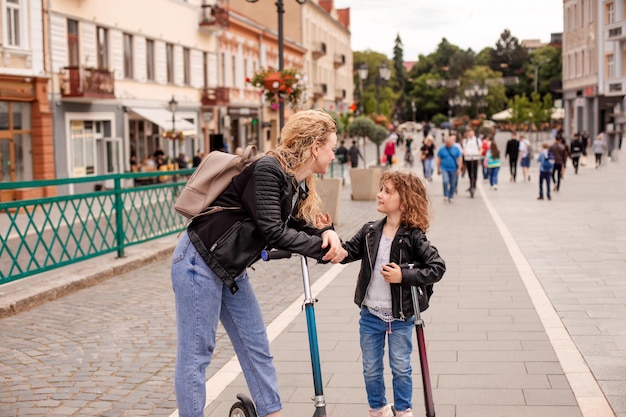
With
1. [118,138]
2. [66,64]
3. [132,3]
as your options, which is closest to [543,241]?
[66,64]

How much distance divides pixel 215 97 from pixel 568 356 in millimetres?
37972

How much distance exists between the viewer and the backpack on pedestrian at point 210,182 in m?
4.03

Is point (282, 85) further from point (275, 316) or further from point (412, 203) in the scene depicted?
point (412, 203)

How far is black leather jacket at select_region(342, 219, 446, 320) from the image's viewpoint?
4512 millimetres

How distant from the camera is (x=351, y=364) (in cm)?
653

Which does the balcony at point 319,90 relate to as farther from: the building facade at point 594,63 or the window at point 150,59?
the window at point 150,59

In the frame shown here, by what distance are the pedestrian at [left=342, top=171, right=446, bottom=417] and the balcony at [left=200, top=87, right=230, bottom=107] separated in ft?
127

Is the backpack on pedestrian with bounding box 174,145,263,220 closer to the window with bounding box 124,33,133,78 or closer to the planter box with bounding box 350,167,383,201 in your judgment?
the planter box with bounding box 350,167,383,201

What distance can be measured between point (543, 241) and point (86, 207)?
6745 mm

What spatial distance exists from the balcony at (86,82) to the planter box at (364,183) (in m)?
9.90

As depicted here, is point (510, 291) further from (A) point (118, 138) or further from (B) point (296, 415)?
(A) point (118, 138)

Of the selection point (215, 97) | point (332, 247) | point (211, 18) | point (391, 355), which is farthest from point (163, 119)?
point (332, 247)

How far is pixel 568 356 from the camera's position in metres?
6.54

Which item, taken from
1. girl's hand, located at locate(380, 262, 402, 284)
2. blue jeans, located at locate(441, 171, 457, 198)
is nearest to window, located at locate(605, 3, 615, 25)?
blue jeans, located at locate(441, 171, 457, 198)
